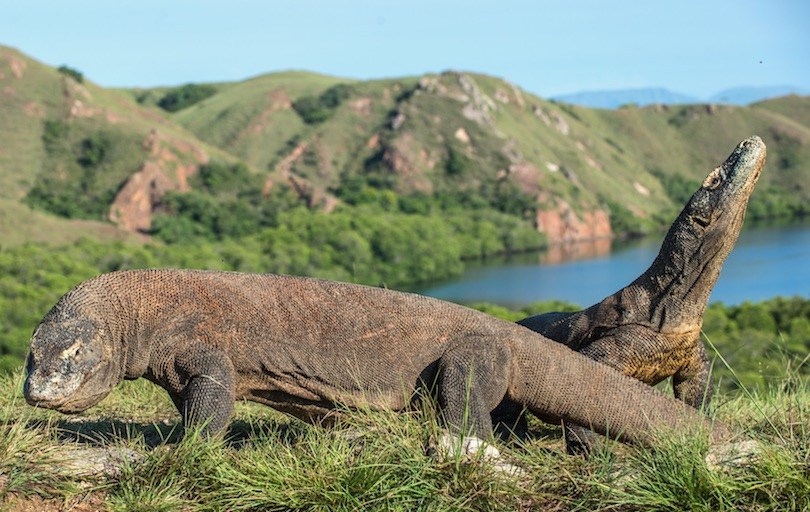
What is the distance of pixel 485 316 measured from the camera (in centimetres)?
536

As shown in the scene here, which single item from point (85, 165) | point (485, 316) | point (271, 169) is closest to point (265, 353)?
point (485, 316)

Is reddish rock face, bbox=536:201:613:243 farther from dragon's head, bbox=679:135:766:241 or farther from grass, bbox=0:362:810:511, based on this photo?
grass, bbox=0:362:810:511

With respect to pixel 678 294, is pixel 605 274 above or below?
below

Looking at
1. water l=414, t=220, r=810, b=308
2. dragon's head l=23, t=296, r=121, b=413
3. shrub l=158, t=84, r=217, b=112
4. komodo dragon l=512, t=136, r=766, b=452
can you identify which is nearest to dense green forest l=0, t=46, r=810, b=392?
water l=414, t=220, r=810, b=308

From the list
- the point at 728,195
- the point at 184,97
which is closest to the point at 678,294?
the point at 728,195

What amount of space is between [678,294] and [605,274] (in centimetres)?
6422

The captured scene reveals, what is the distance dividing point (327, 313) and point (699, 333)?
2.22 meters

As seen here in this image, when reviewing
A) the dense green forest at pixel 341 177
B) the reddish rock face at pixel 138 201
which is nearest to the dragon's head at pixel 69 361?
the dense green forest at pixel 341 177

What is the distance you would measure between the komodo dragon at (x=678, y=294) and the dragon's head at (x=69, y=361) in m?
2.15

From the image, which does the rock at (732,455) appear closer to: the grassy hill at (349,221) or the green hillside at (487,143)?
the grassy hill at (349,221)

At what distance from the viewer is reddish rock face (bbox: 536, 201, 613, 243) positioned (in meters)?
94.6

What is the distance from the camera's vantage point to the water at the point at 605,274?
2256 inches

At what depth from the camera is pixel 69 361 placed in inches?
188

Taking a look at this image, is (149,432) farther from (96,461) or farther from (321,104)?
(321,104)
